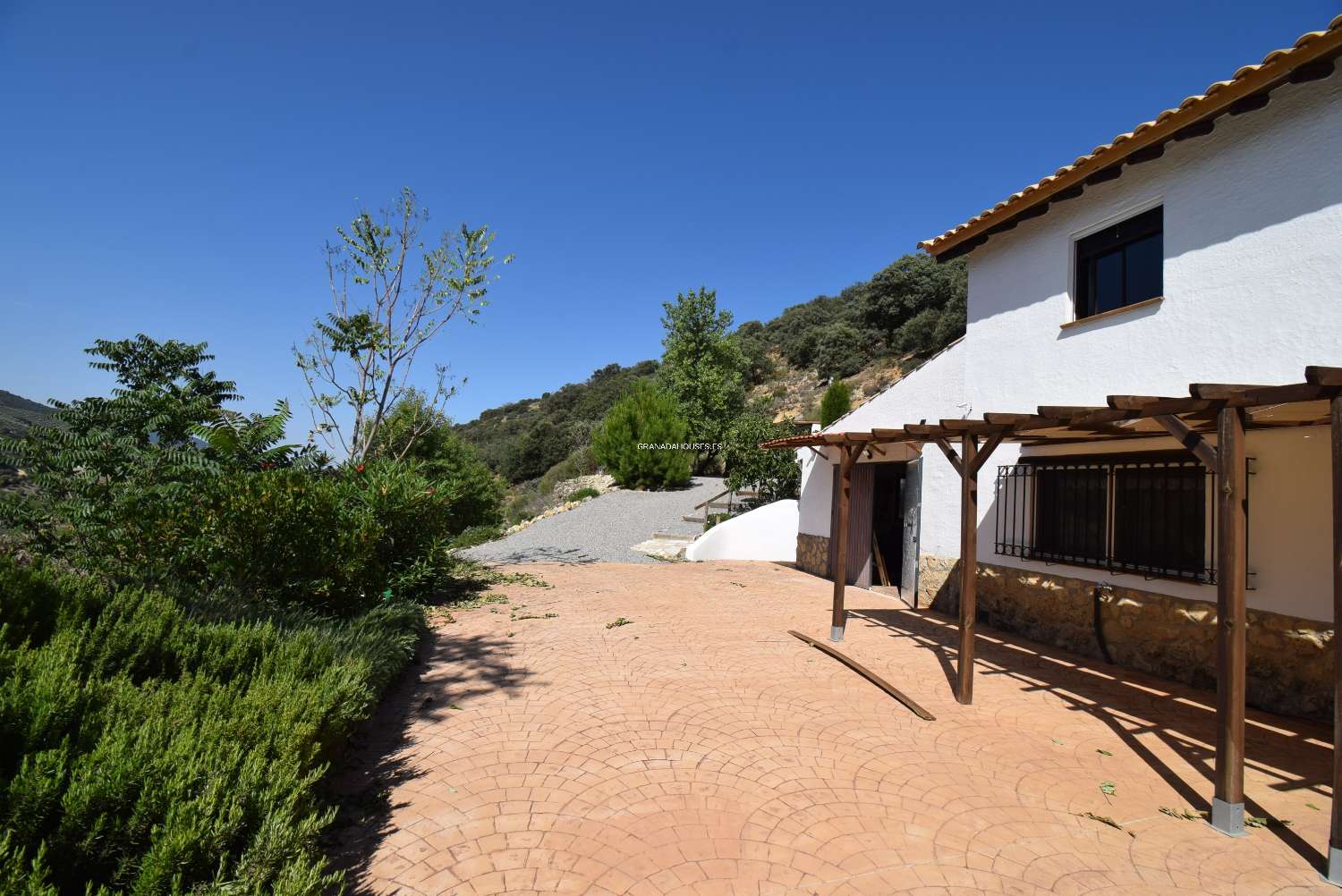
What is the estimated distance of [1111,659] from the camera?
7.07 metres

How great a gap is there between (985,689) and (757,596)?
4899mm

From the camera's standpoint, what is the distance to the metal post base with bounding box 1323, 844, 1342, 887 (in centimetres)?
323

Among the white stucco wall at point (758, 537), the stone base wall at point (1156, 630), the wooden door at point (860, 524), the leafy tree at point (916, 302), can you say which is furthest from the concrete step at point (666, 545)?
the leafy tree at point (916, 302)

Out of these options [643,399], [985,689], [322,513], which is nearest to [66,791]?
[322,513]

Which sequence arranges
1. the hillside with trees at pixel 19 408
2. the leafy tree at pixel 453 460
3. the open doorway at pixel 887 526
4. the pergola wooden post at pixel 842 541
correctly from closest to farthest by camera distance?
the pergola wooden post at pixel 842 541 < the hillside with trees at pixel 19 408 < the open doorway at pixel 887 526 < the leafy tree at pixel 453 460

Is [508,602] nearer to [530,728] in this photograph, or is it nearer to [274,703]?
[530,728]

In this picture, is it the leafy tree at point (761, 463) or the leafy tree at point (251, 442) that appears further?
the leafy tree at point (761, 463)

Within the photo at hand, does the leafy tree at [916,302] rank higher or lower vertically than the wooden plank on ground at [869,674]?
higher

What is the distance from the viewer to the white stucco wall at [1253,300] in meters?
5.32

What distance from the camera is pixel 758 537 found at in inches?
649

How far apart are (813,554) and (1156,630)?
7.45 metres

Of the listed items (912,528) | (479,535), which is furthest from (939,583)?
(479,535)

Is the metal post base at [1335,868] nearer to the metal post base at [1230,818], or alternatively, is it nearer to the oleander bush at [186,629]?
the metal post base at [1230,818]

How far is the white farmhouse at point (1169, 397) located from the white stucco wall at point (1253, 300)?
0.02 metres
